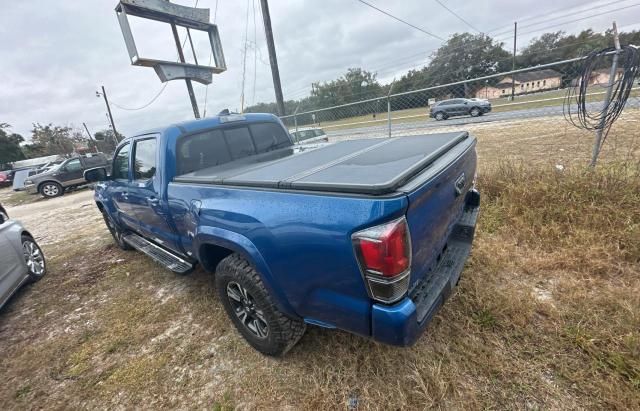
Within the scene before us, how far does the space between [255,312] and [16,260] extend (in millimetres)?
3670

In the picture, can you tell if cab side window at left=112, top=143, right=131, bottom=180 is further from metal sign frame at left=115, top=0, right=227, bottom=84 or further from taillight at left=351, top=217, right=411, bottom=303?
metal sign frame at left=115, top=0, right=227, bottom=84

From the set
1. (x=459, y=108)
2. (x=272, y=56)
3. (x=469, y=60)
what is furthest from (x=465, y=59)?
(x=272, y=56)

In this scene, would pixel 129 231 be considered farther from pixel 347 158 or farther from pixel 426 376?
pixel 426 376

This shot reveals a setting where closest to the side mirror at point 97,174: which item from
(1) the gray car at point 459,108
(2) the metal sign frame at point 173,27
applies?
(2) the metal sign frame at point 173,27

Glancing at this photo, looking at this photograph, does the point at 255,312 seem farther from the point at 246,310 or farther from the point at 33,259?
the point at 33,259

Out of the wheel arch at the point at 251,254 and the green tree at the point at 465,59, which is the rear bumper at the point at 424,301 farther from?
the green tree at the point at 465,59

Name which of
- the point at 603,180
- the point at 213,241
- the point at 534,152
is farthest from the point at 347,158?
the point at 534,152

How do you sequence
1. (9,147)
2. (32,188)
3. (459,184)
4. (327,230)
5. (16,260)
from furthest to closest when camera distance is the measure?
(9,147) < (32,188) < (16,260) < (459,184) < (327,230)

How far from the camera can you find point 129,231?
4258 mm

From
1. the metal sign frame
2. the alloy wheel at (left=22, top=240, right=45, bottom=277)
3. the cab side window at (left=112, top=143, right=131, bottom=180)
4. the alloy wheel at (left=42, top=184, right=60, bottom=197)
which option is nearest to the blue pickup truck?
the cab side window at (left=112, top=143, right=131, bottom=180)

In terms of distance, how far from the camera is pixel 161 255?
3217 mm

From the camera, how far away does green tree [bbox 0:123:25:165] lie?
42406mm

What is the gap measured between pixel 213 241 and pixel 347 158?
1.17 m

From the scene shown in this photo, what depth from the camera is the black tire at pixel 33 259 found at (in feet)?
12.8
